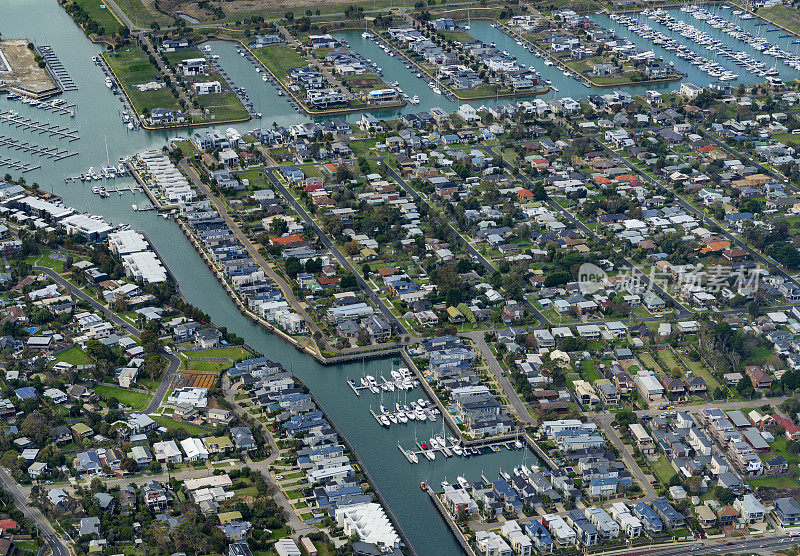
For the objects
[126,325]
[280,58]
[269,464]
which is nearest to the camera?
[269,464]

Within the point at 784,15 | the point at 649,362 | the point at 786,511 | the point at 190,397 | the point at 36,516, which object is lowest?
the point at 784,15

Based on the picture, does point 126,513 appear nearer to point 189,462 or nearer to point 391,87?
point 189,462

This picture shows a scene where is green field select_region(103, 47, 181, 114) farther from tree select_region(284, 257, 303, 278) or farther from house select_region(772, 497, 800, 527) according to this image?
house select_region(772, 497, 800, 527)

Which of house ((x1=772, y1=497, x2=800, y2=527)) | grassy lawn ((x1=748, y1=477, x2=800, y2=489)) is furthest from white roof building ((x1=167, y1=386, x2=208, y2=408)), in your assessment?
house ((x1=772, y1=497, x2=800, y2=527))

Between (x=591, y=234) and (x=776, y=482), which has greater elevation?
(x=776, y=482)

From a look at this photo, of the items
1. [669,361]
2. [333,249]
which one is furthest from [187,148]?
[669,361]

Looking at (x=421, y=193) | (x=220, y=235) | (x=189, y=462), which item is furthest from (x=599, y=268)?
(x=189, y=462)

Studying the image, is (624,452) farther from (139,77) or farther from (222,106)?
(139,77)

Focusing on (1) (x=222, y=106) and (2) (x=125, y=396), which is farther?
(1) (x=222, y=106)
